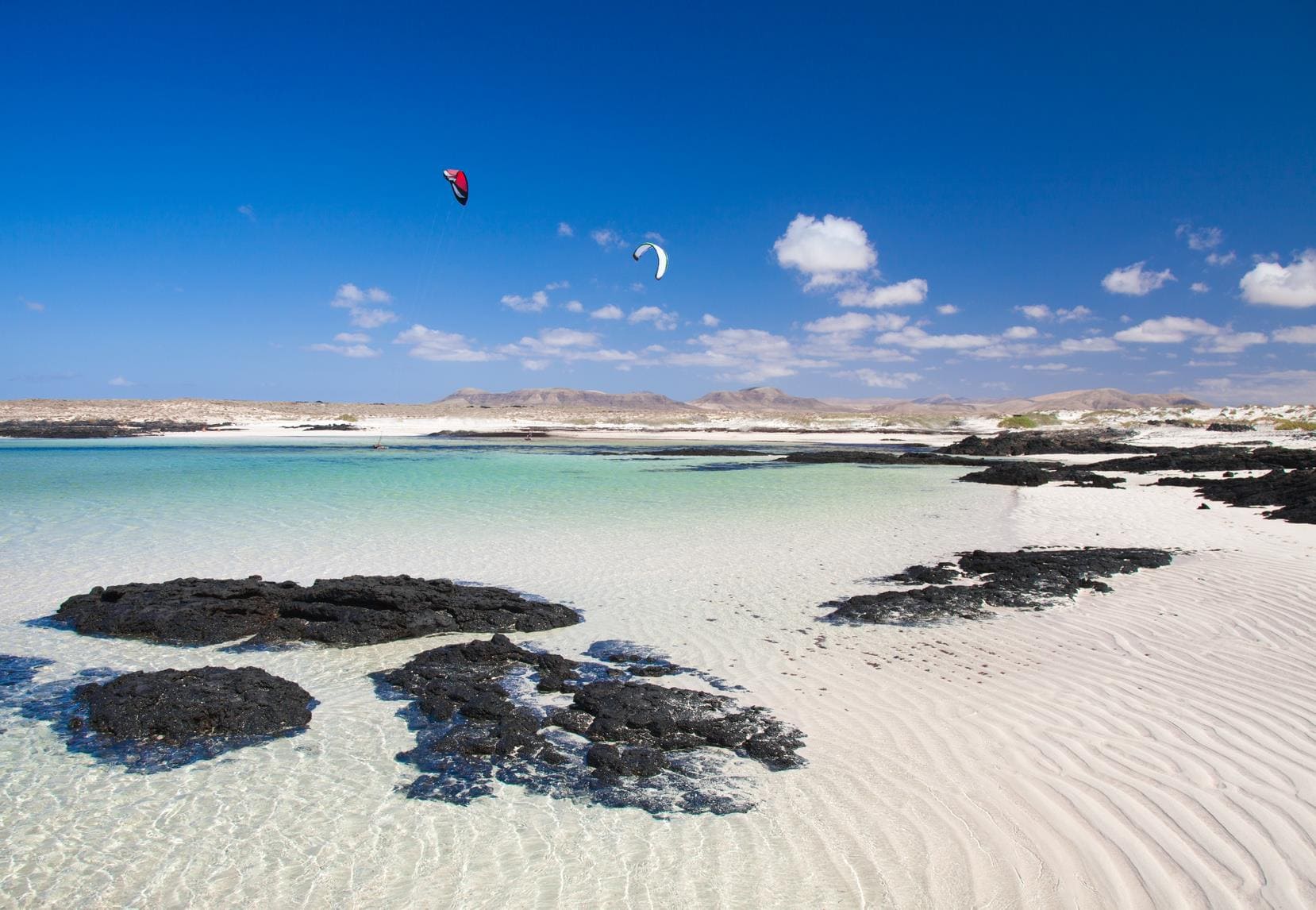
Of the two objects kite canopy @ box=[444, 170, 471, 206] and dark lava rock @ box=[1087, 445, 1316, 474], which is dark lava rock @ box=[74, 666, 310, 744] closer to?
kite canopy @ box=[444, 170, 471, 206]

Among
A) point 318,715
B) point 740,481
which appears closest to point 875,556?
point 318,715

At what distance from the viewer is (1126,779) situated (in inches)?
176

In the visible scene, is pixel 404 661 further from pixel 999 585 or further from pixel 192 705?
pixel 999 585

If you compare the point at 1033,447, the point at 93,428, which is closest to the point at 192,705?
the point at 1033,447

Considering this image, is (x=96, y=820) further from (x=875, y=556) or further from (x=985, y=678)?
(x=875, y=556)

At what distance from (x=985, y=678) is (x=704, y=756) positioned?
2884 mm

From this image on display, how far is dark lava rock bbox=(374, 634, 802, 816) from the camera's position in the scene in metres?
4.60

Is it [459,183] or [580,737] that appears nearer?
[580,737]


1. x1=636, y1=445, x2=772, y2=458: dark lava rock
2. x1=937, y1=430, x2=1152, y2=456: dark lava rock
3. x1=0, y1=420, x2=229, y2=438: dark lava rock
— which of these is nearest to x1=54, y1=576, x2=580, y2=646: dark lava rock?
x1=636, y1=445, x2=772, y2=458: dark lava rock

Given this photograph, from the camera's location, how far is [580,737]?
5.34m

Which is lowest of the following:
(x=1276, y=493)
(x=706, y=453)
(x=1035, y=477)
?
(x=706, y=453)

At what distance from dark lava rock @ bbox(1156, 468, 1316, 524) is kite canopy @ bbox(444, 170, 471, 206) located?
19.0 metres

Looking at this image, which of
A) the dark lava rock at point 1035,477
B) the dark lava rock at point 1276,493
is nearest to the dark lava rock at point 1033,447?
the dark lava rock at point 1035,477

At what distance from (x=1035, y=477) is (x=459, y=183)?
62.0 ft
